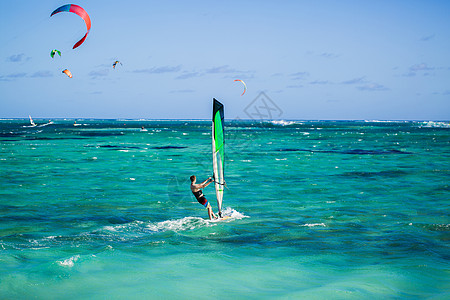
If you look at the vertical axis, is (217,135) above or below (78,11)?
below

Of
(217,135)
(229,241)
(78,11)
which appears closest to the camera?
(229,241)

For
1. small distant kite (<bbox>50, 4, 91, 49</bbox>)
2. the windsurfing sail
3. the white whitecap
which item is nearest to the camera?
the white whitecap

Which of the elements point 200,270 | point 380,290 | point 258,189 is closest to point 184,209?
point 258,189

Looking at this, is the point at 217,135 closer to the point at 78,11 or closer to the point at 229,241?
the point at 229,241

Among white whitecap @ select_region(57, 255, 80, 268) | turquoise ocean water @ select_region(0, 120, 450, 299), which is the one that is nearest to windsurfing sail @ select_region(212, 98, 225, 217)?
turquoise ocean water @ select_region(0, 120, 450, 299)

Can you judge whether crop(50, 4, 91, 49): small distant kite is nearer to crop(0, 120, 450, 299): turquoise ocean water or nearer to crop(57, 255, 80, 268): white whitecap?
crop(0, 120, 450, 299): turquoise ocean water

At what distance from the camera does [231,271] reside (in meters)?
8.27

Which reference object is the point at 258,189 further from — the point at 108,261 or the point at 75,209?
the point at 108,261

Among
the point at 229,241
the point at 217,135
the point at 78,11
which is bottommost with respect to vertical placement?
the point at 229,241

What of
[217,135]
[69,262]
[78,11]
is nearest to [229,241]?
[217,135]

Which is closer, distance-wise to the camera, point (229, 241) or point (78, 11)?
point (229, 241)

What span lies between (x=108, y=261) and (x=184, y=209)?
5910 millimetres

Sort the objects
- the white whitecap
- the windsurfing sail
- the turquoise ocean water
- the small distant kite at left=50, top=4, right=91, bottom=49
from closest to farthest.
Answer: the turquoise ocean water < the white whitecap < the windsurfing sail < the small distant kite at left=50, top=4, right=91, bottom=49

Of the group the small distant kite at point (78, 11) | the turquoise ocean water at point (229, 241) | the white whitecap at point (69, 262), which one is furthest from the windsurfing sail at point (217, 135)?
the small distant kite at point (78, 11)
